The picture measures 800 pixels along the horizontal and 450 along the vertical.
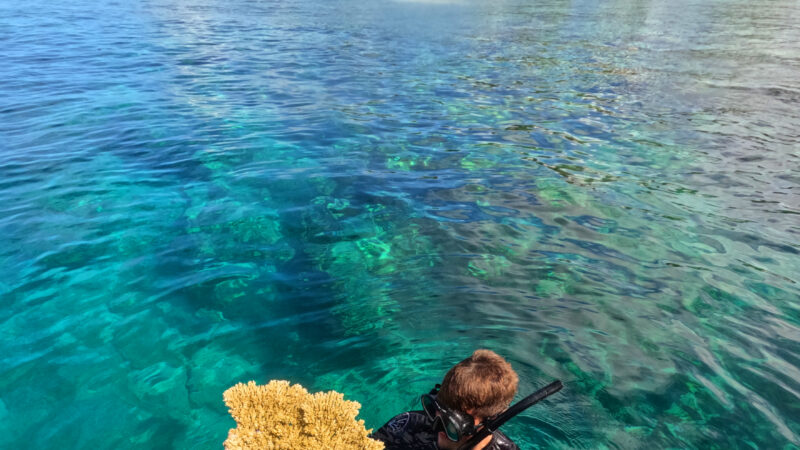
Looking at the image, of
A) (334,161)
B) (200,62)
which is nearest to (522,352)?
(334,161)

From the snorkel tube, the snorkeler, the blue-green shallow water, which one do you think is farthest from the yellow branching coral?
the blue-green shallow water

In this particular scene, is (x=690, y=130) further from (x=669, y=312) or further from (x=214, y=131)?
(x=214, y=131)

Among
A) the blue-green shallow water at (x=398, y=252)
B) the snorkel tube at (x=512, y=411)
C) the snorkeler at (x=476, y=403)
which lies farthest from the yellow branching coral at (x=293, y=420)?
the blue-green shallow water at (x=398, y=252)

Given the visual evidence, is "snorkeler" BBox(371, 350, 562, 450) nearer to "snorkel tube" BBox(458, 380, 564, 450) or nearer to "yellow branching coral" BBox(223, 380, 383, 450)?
"snorkel tube" BBox(458, 380, 564, 450)

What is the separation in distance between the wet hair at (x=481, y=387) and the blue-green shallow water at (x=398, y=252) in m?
1.63

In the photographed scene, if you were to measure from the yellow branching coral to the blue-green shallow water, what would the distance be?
204cm

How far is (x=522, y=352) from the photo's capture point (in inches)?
186

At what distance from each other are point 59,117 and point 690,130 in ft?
44.1

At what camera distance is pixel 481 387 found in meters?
2.49

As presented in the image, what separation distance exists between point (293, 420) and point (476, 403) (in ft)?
2.90

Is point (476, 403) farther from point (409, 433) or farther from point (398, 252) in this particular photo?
point (398, 252)

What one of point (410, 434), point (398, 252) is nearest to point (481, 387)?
point (410, 434)

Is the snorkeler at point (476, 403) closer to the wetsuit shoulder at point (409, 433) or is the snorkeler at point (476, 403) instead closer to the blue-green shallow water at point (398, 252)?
the wetsuit shoulder at point (409, 433)

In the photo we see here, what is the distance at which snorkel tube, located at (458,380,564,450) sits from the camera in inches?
93.5
